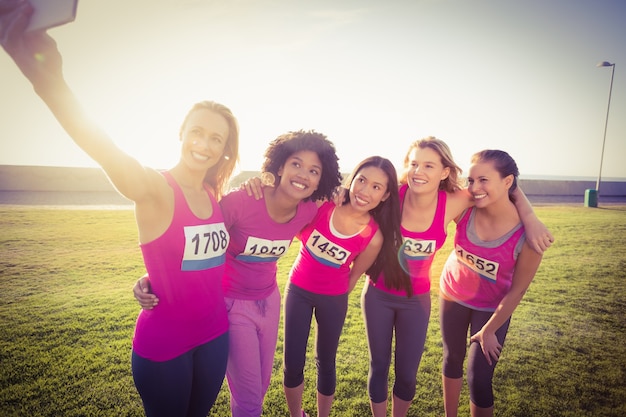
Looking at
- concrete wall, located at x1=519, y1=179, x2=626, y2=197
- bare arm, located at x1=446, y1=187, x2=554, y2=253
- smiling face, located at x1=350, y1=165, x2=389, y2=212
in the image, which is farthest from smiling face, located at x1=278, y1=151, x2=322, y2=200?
concrete wall, located at x1=519, y1=179, x2=626, y2=197

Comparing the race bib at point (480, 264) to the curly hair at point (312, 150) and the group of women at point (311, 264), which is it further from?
the curly hair at point (312, 150)

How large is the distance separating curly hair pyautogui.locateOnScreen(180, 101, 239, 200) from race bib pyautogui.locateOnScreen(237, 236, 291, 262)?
518 mm

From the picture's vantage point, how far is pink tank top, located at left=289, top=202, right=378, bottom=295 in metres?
3.03

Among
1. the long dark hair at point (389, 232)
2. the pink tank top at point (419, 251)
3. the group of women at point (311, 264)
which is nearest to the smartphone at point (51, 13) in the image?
the group of women at point (311, 264)

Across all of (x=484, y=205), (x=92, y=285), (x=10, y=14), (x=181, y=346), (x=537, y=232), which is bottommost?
(x=92, y=285)

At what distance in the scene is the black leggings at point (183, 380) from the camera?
6.33ft

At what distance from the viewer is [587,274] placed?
759 centimetres

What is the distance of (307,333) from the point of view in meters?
3.05

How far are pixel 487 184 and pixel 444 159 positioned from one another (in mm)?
464

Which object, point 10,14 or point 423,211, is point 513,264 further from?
point 10,14

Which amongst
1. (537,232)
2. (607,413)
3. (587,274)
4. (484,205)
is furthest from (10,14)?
(587,274)

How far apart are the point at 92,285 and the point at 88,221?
7163mm

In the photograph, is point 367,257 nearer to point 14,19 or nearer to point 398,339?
point 398,339

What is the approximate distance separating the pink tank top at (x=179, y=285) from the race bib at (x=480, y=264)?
7.62 ft
